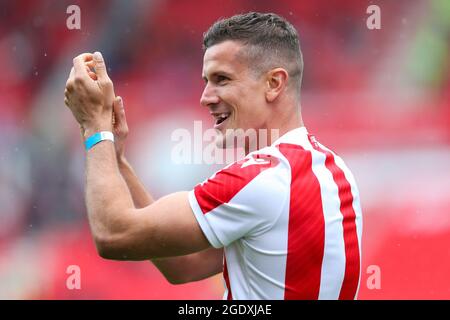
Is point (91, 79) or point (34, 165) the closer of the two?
point (91, 79)

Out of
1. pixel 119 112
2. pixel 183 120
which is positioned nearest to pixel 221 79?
pixel 119 112

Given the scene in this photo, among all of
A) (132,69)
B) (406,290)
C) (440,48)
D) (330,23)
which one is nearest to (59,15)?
(132,69)

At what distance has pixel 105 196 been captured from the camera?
190 centimetres

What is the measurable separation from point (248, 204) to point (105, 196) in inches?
16.6

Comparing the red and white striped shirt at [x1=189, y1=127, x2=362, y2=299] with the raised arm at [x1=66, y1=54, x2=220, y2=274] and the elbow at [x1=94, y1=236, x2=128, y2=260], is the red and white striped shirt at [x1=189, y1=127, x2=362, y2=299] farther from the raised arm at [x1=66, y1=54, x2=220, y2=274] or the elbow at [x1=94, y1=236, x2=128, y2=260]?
the elbow at [x1=94, y1=236, x2=128, y2=260]

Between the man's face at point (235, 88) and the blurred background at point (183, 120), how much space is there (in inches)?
124

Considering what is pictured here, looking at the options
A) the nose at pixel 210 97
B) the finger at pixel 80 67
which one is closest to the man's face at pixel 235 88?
the nose at pixel 210 97

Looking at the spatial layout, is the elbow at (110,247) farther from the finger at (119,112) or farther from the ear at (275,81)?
the ear at (275,81)

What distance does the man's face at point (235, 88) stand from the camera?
2.20 m

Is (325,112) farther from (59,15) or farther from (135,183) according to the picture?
(135,183)

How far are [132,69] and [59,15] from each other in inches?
30.5

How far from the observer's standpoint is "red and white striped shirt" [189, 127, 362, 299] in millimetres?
1925

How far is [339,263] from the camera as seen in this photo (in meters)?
2.03

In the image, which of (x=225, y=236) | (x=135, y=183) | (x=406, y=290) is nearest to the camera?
(x=225, y=236)
